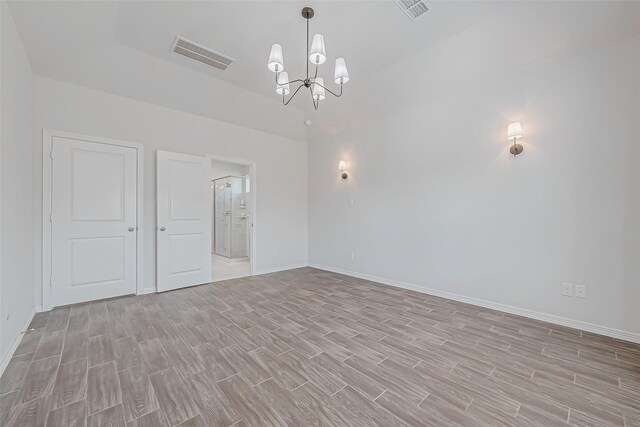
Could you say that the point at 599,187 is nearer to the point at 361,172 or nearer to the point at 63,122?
the point at 361,172

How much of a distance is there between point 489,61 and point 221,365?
4.25 m

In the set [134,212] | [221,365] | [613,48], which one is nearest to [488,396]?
[221,365]

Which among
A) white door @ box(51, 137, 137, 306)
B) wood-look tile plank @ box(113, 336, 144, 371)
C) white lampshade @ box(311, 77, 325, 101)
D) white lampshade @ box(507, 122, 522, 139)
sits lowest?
wood-look tile plank @ box(113, 336, 144, 371)

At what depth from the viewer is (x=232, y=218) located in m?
7.38

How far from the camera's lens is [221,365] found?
6.86 feet

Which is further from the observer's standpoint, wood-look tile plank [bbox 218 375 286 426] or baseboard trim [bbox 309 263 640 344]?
baseboard trim [bbox 309 263 640 344]

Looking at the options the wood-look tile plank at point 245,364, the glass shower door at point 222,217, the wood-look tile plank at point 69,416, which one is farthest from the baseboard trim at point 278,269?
the wood-look tile plank at point 69,416

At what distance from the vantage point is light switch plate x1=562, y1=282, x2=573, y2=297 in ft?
9.14

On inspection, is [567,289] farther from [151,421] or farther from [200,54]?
[200,54]

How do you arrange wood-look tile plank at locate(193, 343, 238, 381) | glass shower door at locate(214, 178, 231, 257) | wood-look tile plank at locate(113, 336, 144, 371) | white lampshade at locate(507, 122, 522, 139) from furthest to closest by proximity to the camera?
glass shower door at locate(214, 178, 231, 257)
white lampshade at locate(507, 122, 522, 139)
wood-look tile plank at locate(113, 336, 144, 371)
wood-look tile plank at locate(193, 343, 238, 381)

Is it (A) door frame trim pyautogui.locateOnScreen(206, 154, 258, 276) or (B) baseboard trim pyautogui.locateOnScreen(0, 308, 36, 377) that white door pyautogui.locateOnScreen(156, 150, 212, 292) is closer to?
(A) door frame trim pyautogui.locateOnScreen(206, 154, 258, 276)

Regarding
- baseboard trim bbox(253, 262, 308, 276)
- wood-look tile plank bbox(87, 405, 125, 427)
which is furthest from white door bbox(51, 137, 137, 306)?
A: wood-look tile plank bbox(87, 405, 125, 427)

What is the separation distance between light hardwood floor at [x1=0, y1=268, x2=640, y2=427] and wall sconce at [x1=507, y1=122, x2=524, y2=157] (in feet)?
6.42

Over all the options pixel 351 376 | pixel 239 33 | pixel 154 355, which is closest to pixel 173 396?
pixel 154 355
